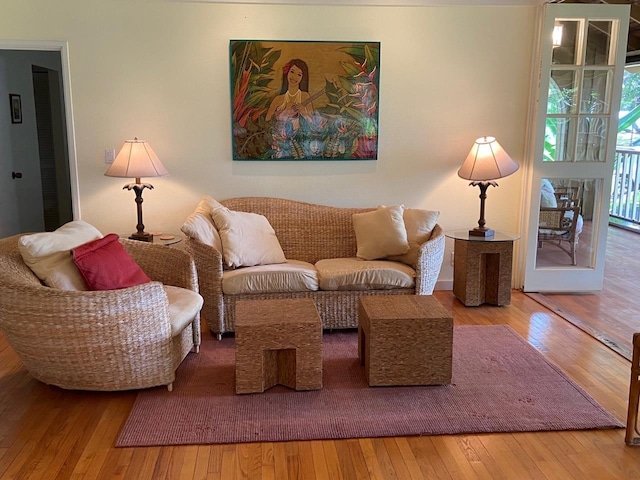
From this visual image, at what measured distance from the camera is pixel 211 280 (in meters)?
3.73

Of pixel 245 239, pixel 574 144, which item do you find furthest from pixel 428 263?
pixel 574 144

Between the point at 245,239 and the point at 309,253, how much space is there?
0.60 metres

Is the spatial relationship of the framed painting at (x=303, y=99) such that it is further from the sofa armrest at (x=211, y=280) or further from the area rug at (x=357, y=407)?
the area rug at (x=357, y=407)

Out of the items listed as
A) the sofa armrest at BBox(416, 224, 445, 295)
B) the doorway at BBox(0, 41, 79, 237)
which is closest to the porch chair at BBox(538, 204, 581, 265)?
the sofa armrest at BBox(416, 224, 445, 295)

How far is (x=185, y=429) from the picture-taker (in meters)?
2.62

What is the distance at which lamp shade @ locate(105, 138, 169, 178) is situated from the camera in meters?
4.05

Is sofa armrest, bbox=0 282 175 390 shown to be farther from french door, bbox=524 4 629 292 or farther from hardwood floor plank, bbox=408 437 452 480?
french door, bbox=524 4 629 292

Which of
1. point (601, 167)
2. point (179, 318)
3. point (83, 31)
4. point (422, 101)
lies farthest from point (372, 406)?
point (83, 31)

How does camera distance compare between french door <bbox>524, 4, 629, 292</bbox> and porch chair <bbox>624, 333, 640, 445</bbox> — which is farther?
french door <bbox>524, 4, 629, 292</bbox>

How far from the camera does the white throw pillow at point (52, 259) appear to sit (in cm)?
293

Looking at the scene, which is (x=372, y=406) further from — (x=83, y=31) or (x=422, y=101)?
(x=83, y=31)

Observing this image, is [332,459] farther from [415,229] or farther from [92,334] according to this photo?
[415,229]

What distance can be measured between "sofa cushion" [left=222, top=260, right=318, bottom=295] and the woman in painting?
134 centimetres

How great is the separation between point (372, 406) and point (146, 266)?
64.1 inches
